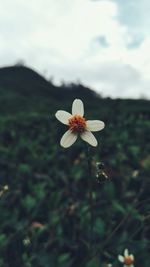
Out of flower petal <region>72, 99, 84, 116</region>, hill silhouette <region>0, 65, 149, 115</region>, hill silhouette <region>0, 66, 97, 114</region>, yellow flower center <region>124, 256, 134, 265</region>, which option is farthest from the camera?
hill silhouette <region>0, 66, 97, 114</region>

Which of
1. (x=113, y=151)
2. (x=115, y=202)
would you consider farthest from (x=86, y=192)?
(x=113, y=151)

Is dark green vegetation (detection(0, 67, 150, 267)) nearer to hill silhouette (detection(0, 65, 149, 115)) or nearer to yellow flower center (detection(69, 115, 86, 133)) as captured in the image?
yellow flower center (detection(69, 115, 86, 133))

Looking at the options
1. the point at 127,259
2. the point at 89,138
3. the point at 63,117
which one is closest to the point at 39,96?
the point at 127,259

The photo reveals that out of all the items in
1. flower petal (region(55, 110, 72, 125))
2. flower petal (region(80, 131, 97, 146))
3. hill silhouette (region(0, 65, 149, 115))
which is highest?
hill silhouette (region(0, 65, 149, 115))

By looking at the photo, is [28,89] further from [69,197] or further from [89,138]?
[89,138]

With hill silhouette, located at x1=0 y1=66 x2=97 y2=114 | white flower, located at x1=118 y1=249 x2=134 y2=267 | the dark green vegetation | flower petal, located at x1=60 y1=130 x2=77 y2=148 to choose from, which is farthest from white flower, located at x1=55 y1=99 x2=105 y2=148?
hill silhouette, located at x1=0 y1=66 x2=97 y2=114

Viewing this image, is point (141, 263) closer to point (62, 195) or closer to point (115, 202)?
point (115, 202)

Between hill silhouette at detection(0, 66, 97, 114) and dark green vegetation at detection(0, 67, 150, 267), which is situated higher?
hill silhouette at detection(0, 66, 97, 114)
